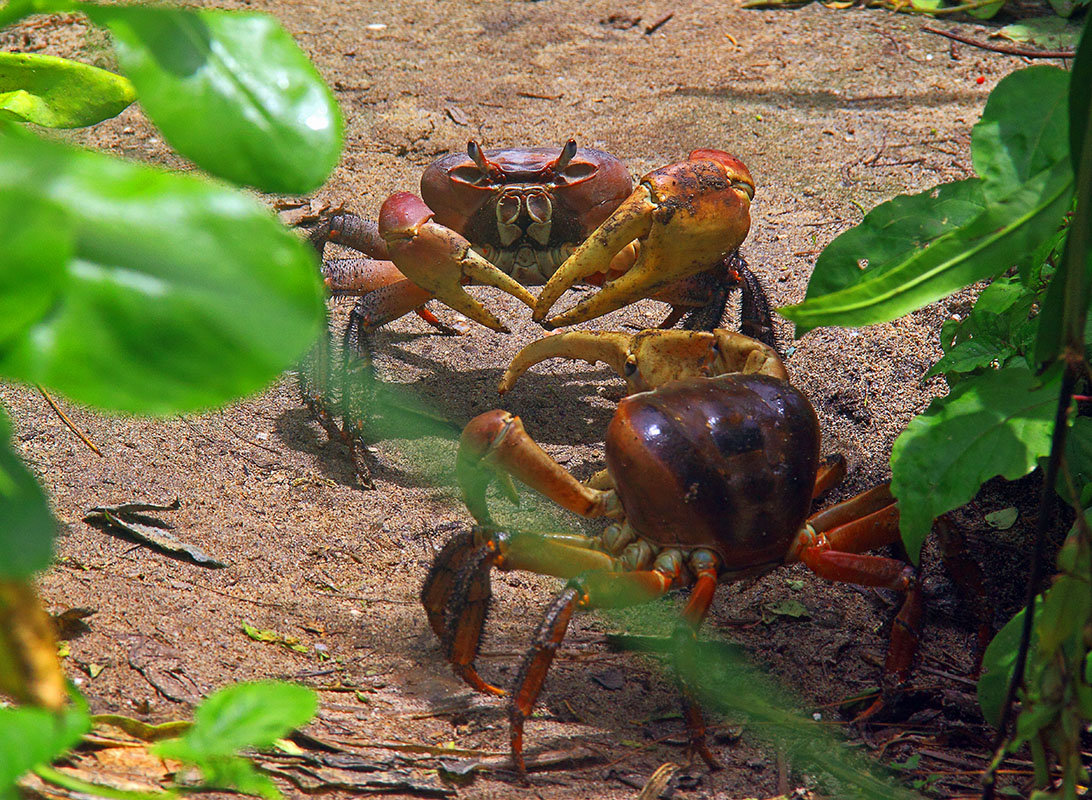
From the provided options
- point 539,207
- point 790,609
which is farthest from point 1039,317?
point 539,207

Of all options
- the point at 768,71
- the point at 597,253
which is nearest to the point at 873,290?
the point at 597,253

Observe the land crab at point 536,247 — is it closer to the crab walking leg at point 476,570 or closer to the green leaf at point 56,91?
the crab walking leg at point 476,570

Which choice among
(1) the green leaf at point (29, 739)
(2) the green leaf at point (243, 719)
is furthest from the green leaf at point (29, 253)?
(2) the green leaf at point (243, 719)

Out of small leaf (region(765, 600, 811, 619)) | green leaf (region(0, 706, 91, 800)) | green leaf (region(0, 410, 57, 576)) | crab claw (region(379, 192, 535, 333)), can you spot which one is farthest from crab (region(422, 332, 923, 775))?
green leaf (region(0, 410, 57, 576))

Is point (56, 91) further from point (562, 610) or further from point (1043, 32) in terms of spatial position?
point (1043, 32)

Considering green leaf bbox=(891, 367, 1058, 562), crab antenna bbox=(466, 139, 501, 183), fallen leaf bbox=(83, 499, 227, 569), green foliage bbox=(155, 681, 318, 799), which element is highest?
green foliage bbox=(155, 681, 318, 799)

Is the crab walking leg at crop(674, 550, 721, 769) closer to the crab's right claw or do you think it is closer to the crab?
the crab

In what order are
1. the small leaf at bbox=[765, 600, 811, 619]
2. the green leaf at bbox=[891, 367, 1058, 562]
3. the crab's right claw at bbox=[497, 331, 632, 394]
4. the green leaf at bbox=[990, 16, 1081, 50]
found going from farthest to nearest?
the green leaf at bbox=[990, 16, 1081, 50], the crab's right claw at bbox=[497, 331, 632, 394], the small leaf at bbox=[765, 600, 811, 619], the green leaf at bbox=[891, 367, 1058, 562]

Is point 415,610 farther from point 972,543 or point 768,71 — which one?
point 768,71
